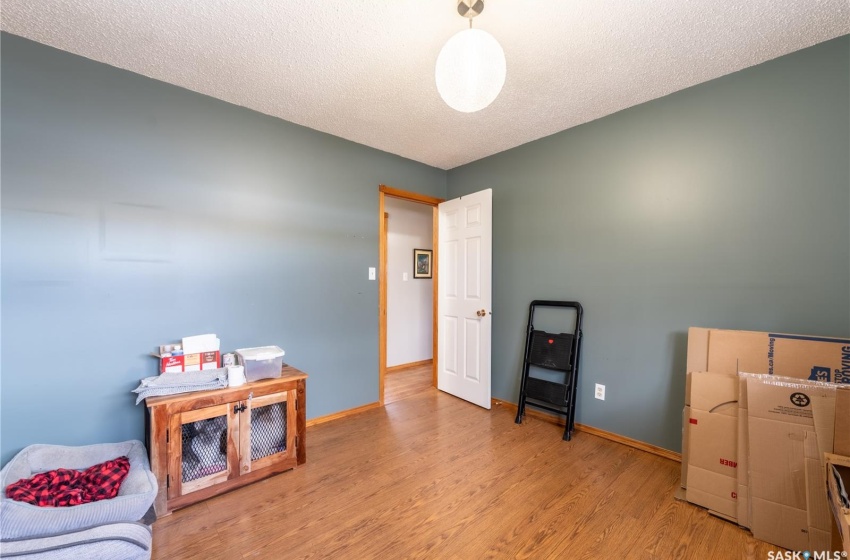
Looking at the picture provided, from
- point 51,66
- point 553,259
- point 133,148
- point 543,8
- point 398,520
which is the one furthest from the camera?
point 553,259

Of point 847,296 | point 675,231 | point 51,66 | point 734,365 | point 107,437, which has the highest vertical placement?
point 51,66

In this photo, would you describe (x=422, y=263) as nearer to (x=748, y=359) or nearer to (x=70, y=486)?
(x=748, y=359)

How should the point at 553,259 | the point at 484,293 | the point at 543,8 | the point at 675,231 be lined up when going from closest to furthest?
the point at 543,8 < the point at 675,231 < the point at 553,259 < the point at 484,293

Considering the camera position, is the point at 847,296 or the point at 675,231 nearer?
the point at 847,296

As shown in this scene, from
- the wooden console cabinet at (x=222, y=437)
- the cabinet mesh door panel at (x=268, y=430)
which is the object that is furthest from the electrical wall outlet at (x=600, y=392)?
the cabinet mesh door panel at (x=268, y=430)

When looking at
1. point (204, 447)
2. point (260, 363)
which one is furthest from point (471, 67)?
point (204, 447)

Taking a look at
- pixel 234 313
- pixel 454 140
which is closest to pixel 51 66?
pixel 234 313

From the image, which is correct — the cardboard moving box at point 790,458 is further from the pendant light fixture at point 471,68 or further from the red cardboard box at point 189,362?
the red cardboard box at point 189,362

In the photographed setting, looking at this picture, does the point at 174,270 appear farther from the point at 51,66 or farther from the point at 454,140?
the point at 454,140

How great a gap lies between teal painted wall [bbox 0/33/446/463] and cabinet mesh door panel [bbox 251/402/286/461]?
578mm

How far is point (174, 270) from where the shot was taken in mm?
2197

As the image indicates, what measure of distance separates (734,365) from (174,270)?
11.1ft

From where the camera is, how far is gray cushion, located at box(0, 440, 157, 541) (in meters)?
1.29

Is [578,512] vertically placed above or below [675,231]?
below
